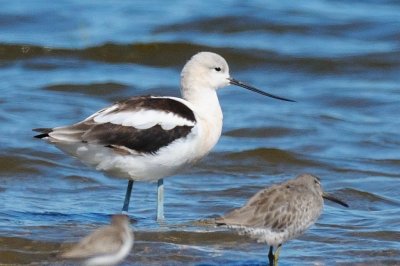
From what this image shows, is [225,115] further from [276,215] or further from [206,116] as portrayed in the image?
[276,215]

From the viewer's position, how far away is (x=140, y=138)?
31.5 feet

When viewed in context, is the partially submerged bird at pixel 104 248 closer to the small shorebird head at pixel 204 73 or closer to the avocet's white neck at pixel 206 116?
the avocet's white neck at pixel 206 116

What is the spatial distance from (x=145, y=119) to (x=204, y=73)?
0.91 meters

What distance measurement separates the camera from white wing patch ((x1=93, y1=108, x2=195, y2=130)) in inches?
377

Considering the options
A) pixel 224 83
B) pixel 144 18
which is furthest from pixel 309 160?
pixel 144 18

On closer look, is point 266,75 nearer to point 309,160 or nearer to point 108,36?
point 108,36

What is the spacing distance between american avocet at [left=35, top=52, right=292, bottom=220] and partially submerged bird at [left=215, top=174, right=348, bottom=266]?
5.55 ft

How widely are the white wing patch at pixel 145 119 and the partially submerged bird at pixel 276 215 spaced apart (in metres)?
1.72

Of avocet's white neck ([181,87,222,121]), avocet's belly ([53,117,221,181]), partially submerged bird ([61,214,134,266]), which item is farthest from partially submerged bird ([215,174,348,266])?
avocet's white neck ([181,87,222,121])

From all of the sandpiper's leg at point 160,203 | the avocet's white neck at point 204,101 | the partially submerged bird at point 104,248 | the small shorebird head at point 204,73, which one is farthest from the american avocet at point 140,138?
the partially submerged bird at point 104,248

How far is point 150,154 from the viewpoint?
9.59 metres

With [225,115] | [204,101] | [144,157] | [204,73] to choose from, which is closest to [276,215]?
[144,157]

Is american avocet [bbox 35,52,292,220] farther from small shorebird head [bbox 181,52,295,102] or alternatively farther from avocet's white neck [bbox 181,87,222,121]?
small shorebird head [bbox 181,52,295,102]

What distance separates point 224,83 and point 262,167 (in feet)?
5.98
